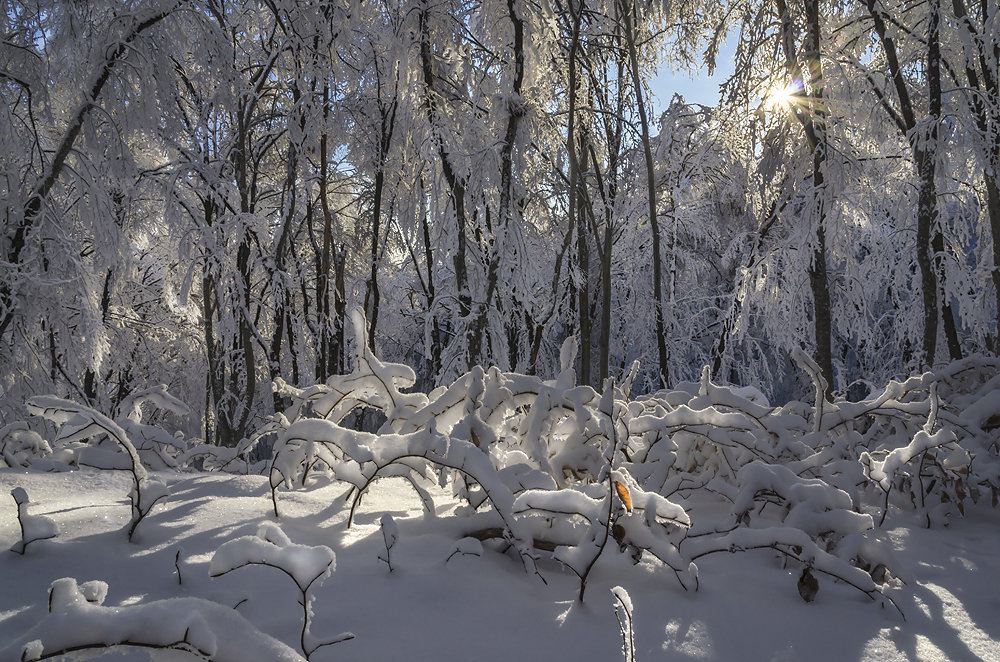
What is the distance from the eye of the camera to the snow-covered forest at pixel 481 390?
978 millimetres

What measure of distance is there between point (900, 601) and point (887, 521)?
67cm

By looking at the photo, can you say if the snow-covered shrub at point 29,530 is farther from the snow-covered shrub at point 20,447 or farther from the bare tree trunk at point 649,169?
the bare tree trunk at point 649,169

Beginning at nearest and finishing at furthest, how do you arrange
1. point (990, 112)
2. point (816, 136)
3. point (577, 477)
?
1. point (577, 477)
2. point (816, 136)
3. point (990, 112)

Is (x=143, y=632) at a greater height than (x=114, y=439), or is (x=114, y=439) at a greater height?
(x=114, y=439)

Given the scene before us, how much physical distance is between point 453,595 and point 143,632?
1.58 ft

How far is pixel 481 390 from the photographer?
1.46 metres

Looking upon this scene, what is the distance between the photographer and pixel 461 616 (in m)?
0.95

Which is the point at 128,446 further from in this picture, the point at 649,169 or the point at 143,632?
the point at 649,169

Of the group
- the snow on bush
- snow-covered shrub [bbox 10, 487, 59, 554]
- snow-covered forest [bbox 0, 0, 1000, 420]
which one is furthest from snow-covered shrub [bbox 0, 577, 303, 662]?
snow-covered forest [bbox 0, 0, 1000, 420]

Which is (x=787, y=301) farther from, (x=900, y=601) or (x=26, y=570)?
(x=26, y=570)

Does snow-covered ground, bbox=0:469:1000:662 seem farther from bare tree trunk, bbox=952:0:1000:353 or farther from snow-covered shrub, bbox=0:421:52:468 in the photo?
bare tree trunk, bbox=952:0:1000:353

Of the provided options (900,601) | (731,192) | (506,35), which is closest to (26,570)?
(900,601)

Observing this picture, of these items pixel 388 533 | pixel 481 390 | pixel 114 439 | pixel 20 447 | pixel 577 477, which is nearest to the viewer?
pixel 388 533

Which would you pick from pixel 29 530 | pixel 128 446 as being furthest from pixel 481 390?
pixel 29 530
